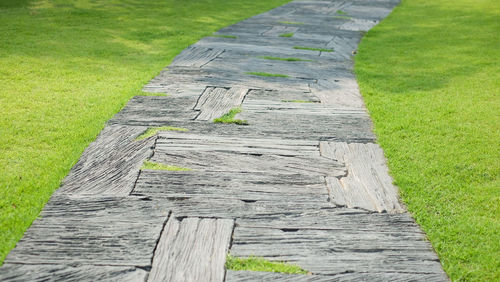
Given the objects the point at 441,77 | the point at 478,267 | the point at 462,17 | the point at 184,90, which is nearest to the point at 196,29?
the point at 184,90

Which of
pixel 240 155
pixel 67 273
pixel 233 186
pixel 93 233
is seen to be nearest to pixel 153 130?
pixel 240 155

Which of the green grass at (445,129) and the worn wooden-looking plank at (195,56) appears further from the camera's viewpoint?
the worn wooden-looking plank at (195,56)

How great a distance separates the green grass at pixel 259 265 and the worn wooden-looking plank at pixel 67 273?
1.21 feet

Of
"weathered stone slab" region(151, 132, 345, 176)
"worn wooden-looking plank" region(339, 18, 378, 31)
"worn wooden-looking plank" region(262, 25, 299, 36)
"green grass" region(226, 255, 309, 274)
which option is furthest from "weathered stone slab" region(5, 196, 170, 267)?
"worn wooden-looking plank" region(339, 18, 378, 31)

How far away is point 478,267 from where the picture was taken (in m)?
1.96

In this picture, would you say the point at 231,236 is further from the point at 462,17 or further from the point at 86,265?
the point at 462,17

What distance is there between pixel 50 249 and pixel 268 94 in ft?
8.59

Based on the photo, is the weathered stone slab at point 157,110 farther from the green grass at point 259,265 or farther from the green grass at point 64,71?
the green grass at point 259,265

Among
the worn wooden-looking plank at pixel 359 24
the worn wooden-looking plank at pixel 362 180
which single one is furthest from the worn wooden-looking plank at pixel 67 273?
the worn wooden-looking plank at pixel 359 24

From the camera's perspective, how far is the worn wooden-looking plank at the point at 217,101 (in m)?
3.68

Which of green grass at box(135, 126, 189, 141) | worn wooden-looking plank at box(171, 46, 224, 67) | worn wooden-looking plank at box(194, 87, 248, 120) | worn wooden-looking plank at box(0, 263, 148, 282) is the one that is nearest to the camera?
worn wooden-looking plank at box(0, 263, 148, 282)

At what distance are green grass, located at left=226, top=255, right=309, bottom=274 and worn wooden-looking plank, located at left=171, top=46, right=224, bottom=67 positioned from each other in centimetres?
340

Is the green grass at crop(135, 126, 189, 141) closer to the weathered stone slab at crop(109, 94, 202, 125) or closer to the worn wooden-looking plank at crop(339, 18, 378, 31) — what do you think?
the weathered stone slab at crop(109, 94, 202, 125)

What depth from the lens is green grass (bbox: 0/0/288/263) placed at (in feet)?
8.45
